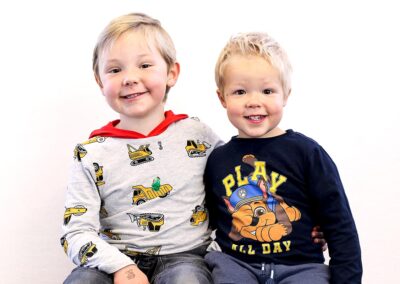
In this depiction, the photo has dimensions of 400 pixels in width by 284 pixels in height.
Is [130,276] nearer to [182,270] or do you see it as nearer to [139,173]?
[182,270]

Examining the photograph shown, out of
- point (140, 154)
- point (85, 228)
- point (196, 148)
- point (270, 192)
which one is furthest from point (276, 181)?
point (85, 228)

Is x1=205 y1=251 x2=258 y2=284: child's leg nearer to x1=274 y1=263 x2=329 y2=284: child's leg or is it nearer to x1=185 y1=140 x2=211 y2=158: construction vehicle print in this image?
x1=274 y1=263 x2=329 y2=284: child's leg

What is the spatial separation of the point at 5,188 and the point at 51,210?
16cm

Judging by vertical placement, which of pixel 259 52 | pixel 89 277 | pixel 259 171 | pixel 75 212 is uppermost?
pixel 259 52

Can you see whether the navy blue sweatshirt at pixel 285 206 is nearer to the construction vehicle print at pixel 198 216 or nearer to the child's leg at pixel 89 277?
the construction vehicle print at pixel 198 216

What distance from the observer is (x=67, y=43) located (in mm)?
1825

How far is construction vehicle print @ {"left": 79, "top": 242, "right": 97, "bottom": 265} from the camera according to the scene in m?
1.36

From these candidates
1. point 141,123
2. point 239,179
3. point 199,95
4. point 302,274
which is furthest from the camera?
point 199,95

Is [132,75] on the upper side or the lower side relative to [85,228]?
upper

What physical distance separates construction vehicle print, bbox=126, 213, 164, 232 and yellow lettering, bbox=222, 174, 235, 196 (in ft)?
0.59

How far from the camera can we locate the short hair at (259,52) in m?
1.40

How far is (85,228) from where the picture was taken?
1408mm

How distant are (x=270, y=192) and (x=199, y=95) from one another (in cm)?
58

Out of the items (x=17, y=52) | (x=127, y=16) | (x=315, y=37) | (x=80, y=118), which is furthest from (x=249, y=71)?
(x=17, y=52)
